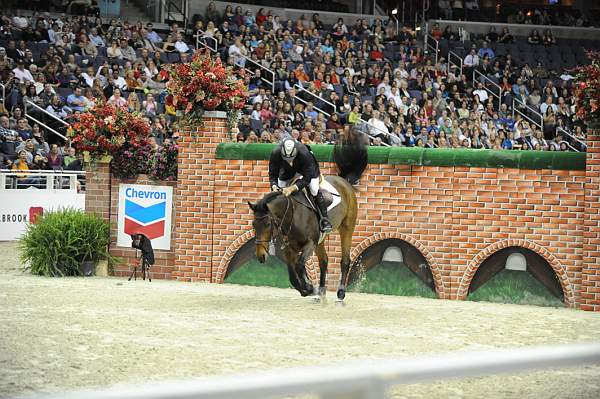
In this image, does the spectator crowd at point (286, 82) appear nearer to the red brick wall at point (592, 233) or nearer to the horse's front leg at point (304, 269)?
the horse's front leg at point (304, 269)

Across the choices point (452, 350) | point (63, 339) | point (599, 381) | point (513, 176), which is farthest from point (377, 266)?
point (599, 381)

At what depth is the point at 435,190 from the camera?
44.0 ft

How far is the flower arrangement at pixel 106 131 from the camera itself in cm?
1477

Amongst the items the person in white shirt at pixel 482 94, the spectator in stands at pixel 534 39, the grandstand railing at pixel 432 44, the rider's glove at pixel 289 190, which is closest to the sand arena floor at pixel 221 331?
the rider's glove at pixel 289 190

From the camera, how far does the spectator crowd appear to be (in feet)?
68.5

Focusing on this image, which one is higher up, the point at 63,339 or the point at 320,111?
the point at 320,111

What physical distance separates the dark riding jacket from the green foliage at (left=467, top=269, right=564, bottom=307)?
315 cm

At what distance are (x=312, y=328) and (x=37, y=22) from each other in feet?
55.4

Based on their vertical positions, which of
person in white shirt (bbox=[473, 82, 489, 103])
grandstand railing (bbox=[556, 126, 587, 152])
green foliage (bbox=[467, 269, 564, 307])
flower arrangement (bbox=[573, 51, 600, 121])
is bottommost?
green foliage (bbox=[467, 269, 564, 307])

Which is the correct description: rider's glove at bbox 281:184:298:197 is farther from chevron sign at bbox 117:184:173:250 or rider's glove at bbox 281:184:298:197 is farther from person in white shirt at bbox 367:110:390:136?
person in white shirt at bbox 367:110:390:136

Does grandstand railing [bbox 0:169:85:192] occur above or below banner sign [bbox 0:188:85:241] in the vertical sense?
above

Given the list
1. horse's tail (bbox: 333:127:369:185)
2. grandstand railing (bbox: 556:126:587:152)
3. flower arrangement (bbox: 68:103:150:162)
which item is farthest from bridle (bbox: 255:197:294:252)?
grandstand railing (bbox: 556:126:587:152)

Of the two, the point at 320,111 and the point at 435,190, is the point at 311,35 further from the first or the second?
the point at 435,190

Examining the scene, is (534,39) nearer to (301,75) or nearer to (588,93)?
(301,75)
